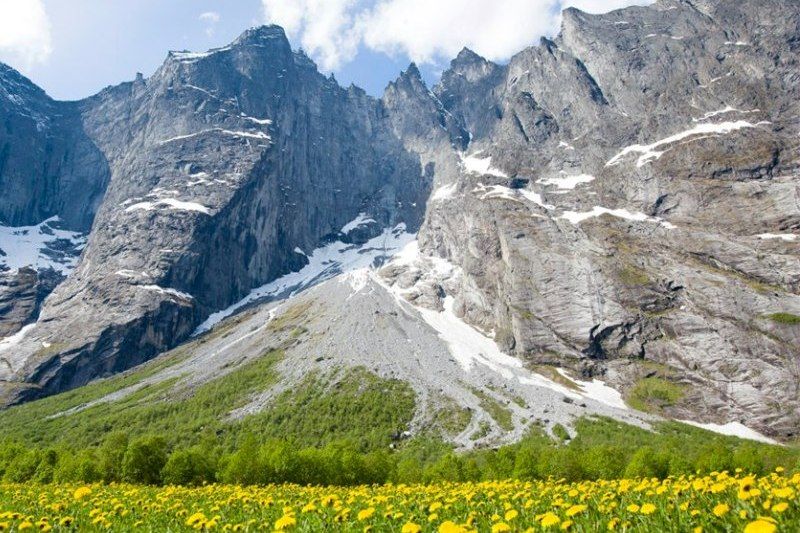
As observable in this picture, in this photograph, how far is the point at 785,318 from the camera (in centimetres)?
13988

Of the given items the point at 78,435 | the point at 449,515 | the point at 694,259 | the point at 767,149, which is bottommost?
the point at 78,435

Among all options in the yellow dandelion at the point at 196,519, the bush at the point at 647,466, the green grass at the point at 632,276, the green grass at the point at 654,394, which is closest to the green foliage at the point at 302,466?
the bush at the point at 647,466

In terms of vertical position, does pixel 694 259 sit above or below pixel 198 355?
above

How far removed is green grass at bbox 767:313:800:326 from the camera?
455ft

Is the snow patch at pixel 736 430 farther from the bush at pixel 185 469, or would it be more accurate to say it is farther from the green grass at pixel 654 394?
the bush at pixel 185 469

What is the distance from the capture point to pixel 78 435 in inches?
5015

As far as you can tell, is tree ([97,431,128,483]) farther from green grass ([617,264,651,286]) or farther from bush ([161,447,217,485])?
green grass ([617,264,651,286])

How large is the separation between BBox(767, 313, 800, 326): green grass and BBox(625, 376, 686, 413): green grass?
29267 mm

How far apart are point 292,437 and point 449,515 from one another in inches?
4496

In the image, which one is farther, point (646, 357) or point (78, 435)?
point (646, 357)

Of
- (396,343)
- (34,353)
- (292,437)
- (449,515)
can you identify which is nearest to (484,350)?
(396,343)

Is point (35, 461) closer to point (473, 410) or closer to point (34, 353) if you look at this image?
point (473, 410)

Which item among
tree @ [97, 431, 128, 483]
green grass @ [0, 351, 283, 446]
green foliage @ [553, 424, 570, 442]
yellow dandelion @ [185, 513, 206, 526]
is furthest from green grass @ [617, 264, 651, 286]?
yellow dandelion @ [185, 513, 206, 526]

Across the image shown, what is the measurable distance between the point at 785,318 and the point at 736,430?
110 feet
